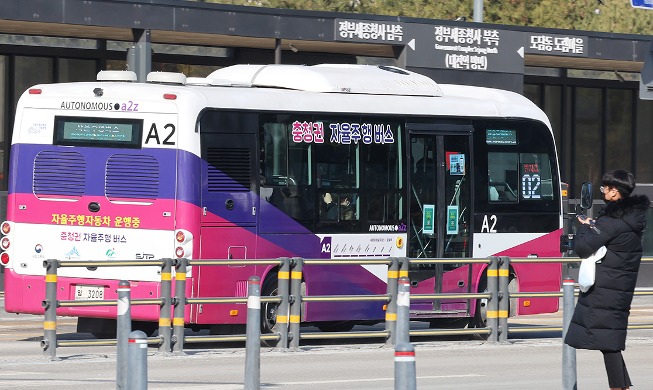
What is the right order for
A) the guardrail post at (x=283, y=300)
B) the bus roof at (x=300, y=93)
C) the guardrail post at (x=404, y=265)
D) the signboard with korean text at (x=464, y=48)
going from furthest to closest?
1. the signboard with korean text at (x=464, y=48)
2. the bus roof at (x=300, y=93)
3. the guardrail post at (x=404, y=265)
4. the guardrail post at (x=283, y=300)

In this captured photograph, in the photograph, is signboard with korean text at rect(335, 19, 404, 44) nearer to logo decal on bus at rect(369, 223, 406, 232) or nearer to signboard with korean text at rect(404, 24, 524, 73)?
signboard with korean text at rect(404, 24, 524, 73)

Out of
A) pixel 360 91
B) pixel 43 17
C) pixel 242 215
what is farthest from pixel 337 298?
pixel 43 17

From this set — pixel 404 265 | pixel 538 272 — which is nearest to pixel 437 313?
pixel 404 265

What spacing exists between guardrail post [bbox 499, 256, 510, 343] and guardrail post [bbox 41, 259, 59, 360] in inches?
214

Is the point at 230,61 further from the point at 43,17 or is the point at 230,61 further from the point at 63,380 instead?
the point at 63,380

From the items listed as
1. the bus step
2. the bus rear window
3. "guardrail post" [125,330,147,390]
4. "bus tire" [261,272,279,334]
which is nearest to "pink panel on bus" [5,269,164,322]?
"bus tire" [261,272,279,334]

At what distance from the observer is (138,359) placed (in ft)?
28.8

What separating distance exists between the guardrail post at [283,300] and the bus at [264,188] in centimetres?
82

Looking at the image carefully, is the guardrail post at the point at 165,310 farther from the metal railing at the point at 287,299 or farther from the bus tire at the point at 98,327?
the bus tire at the point at 98,327

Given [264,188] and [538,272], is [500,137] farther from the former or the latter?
[264,188]

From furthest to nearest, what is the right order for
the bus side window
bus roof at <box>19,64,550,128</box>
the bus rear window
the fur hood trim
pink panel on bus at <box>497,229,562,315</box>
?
the bus side window, pink panel on bus at <box>497,229,562,315</box>, bus roof at <box>19,64,550,128</box>, the bus rear window, the fur hood trim

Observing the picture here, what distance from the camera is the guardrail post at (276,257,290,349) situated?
54.1 feet

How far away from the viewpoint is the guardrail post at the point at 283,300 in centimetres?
1648

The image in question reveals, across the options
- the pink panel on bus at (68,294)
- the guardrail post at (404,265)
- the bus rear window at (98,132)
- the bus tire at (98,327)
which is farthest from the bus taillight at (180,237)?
the guardrail post at (404,265)
